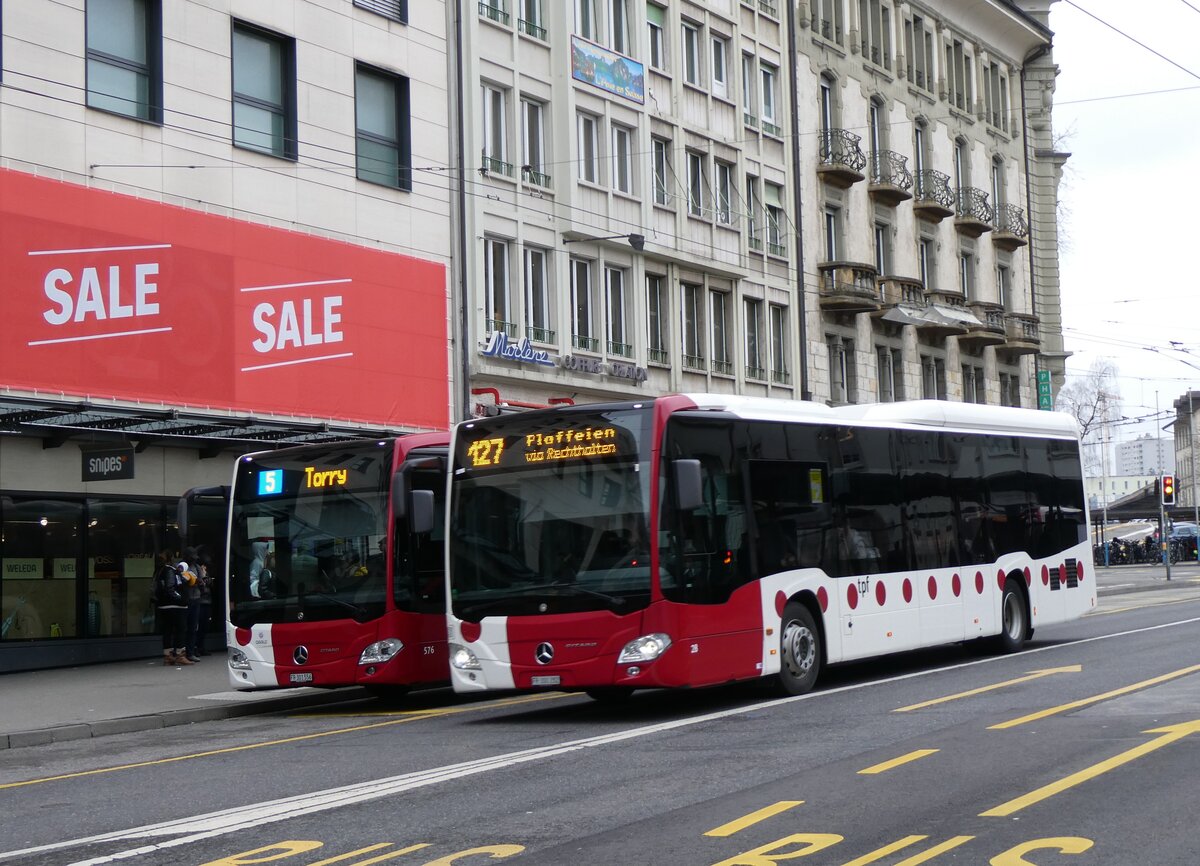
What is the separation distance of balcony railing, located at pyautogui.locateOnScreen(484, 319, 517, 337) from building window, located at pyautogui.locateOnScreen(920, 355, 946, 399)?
64.4ft

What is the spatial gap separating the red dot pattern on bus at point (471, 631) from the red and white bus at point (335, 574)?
2.31m

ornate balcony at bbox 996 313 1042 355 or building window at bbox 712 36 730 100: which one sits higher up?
building window at bbox 712 36 730 100

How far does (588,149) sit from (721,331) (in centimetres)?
695

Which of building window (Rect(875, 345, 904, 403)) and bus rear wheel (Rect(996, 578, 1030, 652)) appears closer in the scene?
bus rear wheel (Rect(996, 578, 1030, 652))

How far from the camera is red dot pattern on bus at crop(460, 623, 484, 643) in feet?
50.6

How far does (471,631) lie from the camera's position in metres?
15.5

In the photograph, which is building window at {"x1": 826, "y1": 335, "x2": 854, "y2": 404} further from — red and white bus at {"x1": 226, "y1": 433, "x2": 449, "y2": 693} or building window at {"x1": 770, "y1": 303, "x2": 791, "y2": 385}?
red and white bus at {"x1": 226, "y1": 433, "x2": 449, "y2": 693}

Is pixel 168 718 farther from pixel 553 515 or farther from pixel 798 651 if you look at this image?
pixel 798 651

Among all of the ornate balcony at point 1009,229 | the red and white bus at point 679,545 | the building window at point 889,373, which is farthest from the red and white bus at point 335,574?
the ornate balcony at point 1009,229

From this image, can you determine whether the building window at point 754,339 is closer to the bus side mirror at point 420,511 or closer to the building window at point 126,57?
the building window at point 126,57

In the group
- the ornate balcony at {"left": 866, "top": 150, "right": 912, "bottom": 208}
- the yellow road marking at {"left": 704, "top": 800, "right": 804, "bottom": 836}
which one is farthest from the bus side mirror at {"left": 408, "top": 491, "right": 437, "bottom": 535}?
the ornate balcony at {"left": 866, "top": 150, "right": 912, "bottom": 208}

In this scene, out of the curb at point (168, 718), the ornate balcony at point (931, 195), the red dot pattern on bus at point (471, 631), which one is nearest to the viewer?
the red dot pattern on bus at point (471, 631)

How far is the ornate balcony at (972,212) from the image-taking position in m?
51.2

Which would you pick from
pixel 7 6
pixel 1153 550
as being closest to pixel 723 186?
pixel 7 6
